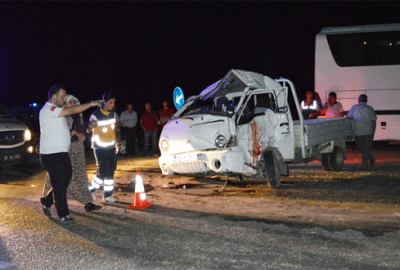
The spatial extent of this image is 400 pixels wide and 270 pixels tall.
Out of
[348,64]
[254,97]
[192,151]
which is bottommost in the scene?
[192,151]

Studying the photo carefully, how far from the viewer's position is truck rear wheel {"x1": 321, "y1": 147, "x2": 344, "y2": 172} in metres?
10.4

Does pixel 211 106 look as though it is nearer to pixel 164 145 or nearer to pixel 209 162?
pixel 164 145

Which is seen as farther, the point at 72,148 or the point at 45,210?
the point at 72,148

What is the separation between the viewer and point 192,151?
8.16 meters

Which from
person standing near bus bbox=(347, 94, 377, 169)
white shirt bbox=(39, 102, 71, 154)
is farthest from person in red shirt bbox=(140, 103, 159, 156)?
white shirt bbox=(39, 102, 71, 154)

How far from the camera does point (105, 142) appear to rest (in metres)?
7.14

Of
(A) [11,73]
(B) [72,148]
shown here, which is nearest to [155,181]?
(B) [72,148]

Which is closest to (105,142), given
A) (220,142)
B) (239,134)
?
(220,142)

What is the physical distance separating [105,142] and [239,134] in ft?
8.41

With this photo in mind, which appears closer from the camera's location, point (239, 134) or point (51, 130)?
point (51, 130)

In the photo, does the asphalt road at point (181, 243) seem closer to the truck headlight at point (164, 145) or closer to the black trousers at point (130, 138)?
the truck headlight at point (164, 145)

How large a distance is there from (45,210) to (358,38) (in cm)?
1348

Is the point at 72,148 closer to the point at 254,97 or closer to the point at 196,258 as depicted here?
the point at 196,258

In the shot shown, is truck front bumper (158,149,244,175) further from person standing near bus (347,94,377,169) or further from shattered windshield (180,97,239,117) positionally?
person standing near bus (347,94,377,169)
